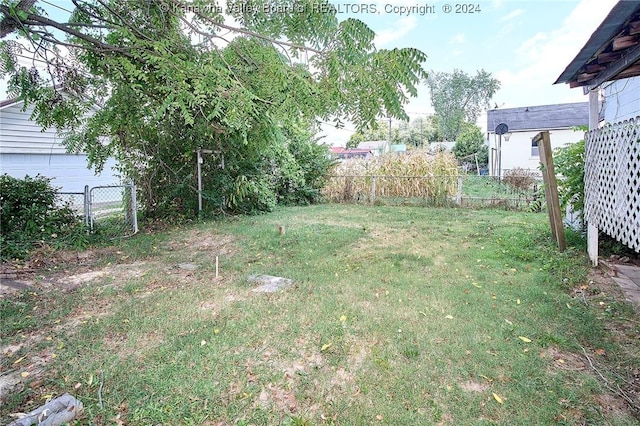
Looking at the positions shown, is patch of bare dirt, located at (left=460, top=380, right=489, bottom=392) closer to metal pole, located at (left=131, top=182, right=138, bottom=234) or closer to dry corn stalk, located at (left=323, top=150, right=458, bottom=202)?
metal pole, located at (left=131, top=182, right=138, bottom=234)

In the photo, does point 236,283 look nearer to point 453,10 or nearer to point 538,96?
point 453,10

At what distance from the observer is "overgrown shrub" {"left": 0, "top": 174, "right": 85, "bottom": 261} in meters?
5.45

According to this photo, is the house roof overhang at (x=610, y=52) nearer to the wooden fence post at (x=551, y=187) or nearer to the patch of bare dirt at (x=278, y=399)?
the wooden fence post at (x=551, y=187)

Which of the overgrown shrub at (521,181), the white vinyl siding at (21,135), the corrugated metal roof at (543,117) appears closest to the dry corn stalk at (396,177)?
the overgrown shrub at (521,181)

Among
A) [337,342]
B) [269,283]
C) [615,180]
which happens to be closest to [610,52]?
[615,180]

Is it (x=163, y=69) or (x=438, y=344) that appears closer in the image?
(x=438, y=344)

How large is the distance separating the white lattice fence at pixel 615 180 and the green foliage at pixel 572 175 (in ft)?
1.09

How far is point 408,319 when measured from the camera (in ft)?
9.55

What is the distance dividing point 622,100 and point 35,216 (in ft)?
34.2

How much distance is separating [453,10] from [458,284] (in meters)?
3.25

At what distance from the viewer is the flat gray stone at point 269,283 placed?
367cm

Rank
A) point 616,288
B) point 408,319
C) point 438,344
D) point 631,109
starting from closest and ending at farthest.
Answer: point 438,344 < point 408,319 < point 616,288 < point 631,109

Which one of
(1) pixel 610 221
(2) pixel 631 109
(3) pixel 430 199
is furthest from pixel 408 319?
(3) pixel 430 199

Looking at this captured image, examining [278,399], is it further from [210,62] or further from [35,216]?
[35,216]
